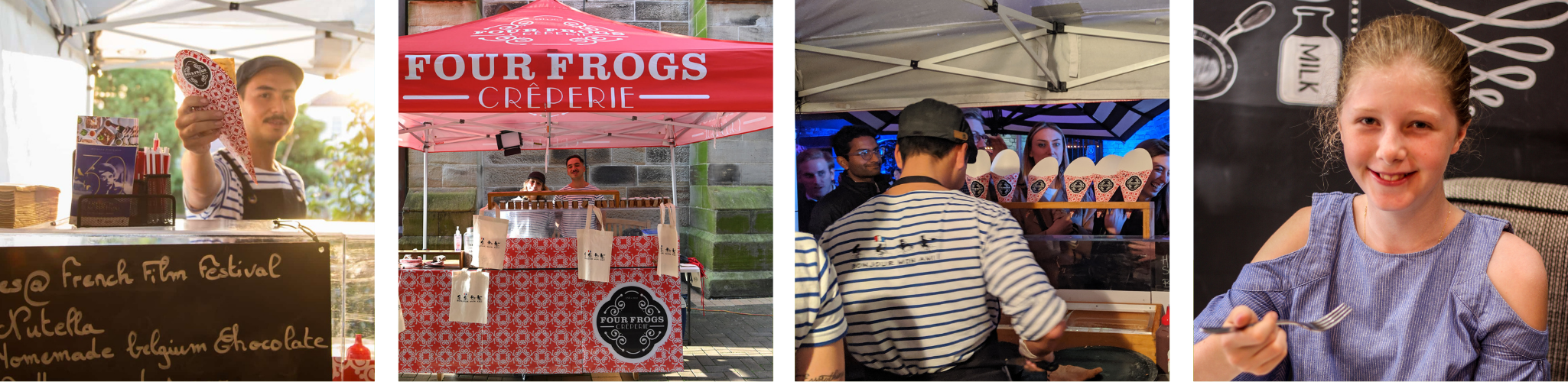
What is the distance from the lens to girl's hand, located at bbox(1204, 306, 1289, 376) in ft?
7.70

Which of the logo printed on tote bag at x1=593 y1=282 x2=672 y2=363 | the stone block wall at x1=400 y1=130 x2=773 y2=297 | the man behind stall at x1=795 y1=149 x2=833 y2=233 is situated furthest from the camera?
the stone block wall at x1=400 y1=130 x2=773 y2=297

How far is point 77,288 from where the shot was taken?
236cm

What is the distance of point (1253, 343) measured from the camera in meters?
2.39

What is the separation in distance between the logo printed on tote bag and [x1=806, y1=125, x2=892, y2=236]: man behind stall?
197cm

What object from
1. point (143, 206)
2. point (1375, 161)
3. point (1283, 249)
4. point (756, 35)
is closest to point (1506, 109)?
point (1375, 161)

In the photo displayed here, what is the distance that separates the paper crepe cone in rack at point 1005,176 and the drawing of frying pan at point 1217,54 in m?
0.57

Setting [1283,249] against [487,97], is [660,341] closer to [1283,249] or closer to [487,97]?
[487,97]

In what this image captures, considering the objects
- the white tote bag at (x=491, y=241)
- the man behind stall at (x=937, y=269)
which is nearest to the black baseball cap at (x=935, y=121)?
the man behind stall at (x=937, y=269)

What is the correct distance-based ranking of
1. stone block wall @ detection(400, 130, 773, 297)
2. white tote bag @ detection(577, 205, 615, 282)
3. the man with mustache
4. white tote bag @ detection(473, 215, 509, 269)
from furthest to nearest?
stone block wall @ detection(400, 130, 773, 297) → white tote bag @ detection(577, 205, 615, 282) → white tote bag @ detection(473, 215, 509, 269) → the man with mustache

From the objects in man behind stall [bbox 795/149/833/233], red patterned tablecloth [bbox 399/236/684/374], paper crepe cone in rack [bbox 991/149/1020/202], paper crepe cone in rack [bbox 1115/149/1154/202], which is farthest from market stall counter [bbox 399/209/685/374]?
paper crepe cone in rack [bbox 1115/149/1154/202]

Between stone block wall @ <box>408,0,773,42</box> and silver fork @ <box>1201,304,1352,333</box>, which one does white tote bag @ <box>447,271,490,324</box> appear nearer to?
silver fork @ <box>1201,304,1352,333</box>

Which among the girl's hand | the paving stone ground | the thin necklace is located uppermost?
the thin necklace

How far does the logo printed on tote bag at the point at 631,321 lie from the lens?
4152 mm

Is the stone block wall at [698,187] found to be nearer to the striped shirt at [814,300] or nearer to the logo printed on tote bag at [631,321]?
the logo printed on tote bag at [631,321]
